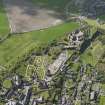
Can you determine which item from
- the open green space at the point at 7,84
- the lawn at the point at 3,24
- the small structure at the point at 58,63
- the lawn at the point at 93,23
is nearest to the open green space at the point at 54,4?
the lawn at the point at 93,23

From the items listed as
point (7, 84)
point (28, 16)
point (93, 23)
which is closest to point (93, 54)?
point (93, 23)

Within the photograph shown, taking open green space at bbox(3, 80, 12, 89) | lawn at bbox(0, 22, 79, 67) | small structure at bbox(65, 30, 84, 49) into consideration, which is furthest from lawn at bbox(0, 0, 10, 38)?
open green space at bbox(3, 80, 12, 89)

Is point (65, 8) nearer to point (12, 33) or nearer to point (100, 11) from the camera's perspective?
point (100, 11)

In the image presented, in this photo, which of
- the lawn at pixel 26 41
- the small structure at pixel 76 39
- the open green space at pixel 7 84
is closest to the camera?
the open green space at pixel 7 84

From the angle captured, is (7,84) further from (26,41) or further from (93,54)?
(93,54)

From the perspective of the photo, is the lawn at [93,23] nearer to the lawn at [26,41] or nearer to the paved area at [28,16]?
the lawn at [26,41]

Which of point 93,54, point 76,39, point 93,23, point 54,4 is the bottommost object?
point 93,54
